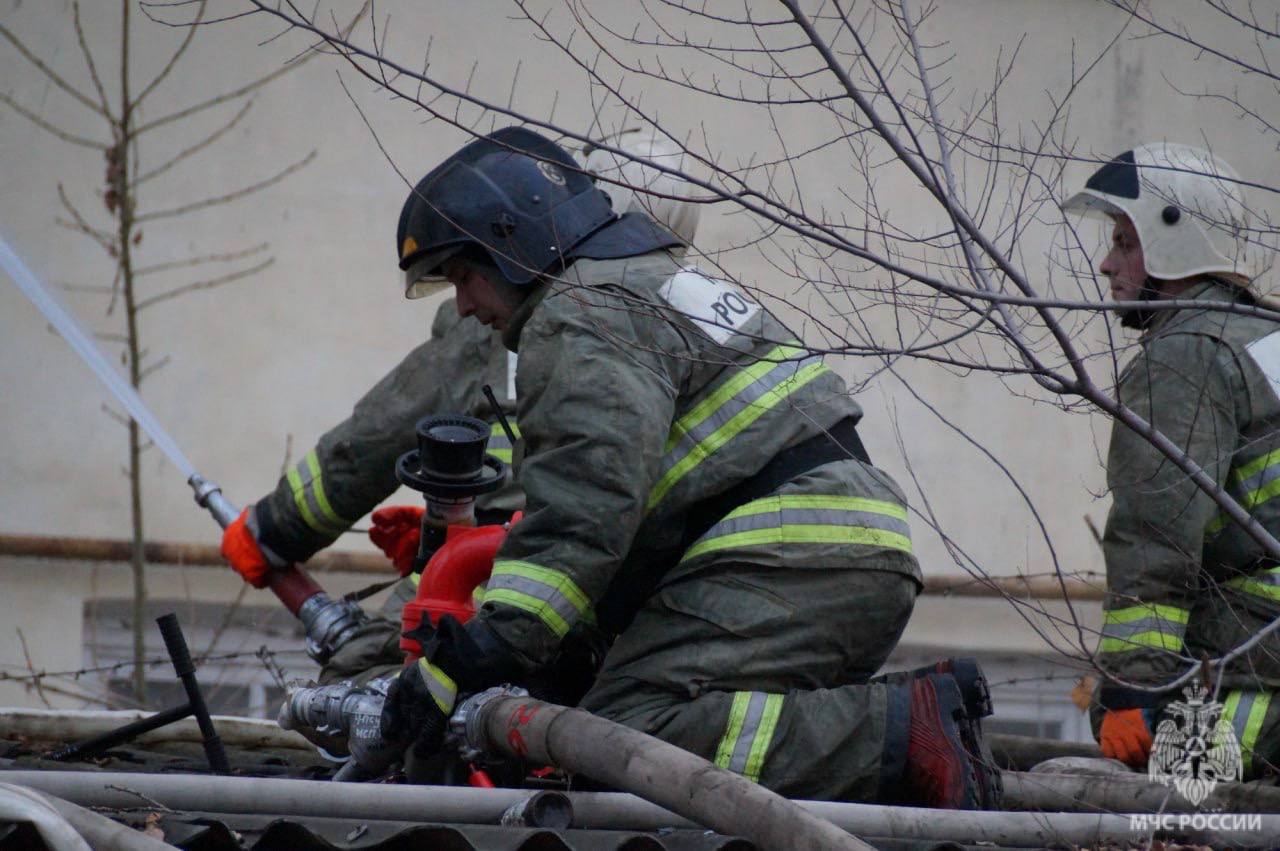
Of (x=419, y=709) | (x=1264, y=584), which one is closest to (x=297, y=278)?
(x=419, y=709)

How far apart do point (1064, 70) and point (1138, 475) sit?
4238 mm

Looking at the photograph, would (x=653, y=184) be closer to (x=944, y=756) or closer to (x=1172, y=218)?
(x=1172, y=218)

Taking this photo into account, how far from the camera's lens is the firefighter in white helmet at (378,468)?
4.77 meters

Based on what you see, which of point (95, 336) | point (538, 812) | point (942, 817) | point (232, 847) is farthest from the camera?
point (95, 336)

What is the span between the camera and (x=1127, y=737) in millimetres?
4480

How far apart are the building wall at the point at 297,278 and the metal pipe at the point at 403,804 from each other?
4.19 meters

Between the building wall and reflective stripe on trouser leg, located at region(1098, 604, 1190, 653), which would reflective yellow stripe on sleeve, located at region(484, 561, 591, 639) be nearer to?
reflective stripe on trouser leg, located at region(1098, 604, 1190, 653)

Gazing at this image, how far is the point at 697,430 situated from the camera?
12.0 ft

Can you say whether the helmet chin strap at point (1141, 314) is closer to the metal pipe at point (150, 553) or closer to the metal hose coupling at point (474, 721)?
the metal hose coupling at point (474, 721)

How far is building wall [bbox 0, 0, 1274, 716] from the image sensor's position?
747 centimetres

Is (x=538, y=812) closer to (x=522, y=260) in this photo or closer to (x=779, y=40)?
(x=522, y=260)

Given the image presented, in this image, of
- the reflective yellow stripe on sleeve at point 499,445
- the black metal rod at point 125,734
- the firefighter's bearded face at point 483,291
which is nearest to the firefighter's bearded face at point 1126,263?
the reflective yellow stripe on sleeve at point 499,445

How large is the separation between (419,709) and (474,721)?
0.44 feet

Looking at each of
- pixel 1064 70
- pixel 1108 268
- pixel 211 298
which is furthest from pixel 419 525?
pixel 1064 70
